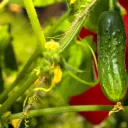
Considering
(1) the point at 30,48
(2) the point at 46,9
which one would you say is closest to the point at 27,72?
(1) the point at 30,48

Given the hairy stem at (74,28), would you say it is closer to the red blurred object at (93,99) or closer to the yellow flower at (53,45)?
the yellow flower at (53,45)

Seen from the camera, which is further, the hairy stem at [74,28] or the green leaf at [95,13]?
the green leaf at [95,13]

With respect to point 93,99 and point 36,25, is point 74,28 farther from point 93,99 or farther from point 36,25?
point 93,99

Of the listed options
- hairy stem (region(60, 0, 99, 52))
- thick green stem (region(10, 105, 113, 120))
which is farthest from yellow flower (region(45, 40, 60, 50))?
thick green stem (region(10, 105, 113, 120))

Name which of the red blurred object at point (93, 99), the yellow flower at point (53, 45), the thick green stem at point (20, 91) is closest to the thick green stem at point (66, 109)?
the thick green stem at point (20, 91)

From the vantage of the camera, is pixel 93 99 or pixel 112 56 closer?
pixel 112 56

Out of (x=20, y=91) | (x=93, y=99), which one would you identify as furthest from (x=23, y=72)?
(x=93, y=99)

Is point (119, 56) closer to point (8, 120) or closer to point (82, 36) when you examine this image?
point (8, 120)

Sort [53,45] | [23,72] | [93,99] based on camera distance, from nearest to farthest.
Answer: [53,45] → [23,72] → [93,99]
